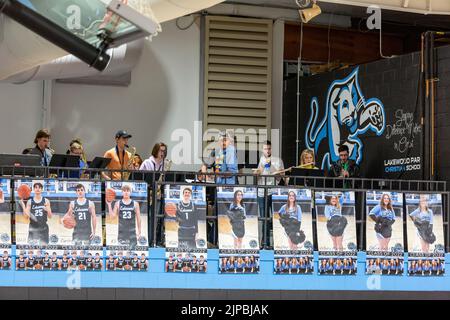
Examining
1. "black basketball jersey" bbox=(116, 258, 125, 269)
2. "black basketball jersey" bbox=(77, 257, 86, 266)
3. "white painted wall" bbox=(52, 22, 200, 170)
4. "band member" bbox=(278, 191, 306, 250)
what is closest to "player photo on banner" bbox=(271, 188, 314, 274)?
"band member" bbox=(278, 191, 306, 250)

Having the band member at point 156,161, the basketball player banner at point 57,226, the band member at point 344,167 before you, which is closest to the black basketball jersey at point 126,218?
the basketball player banner at point 57,226

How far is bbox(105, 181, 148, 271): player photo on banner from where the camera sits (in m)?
7.76

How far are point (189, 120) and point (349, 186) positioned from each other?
4.82 meters

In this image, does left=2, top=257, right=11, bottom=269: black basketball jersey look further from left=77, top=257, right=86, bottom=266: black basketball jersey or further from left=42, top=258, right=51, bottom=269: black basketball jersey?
left=77, top=257, right=86, bottom=266: black basketball jersey

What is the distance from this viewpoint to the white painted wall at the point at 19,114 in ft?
41.7

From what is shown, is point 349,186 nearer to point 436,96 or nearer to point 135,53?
point 436,96

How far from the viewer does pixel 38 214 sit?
7621 mm

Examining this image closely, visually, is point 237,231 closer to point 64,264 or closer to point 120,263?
point 120,263

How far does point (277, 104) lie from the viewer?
46.8 feet

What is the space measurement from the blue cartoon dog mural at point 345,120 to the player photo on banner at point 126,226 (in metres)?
5.45

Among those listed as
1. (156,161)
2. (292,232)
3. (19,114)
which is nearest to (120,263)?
(292,232)

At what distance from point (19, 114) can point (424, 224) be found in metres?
6.62
